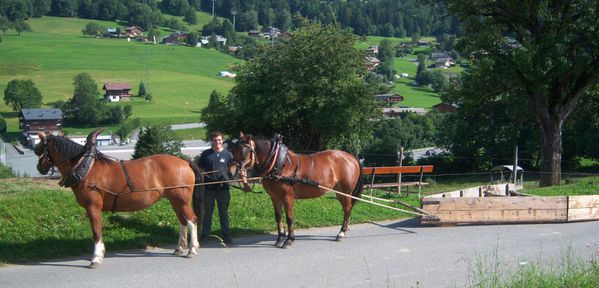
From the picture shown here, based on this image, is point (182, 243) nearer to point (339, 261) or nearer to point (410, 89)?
point (339, 261)

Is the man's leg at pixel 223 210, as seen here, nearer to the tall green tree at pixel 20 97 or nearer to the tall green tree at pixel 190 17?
the tall green tree at pixel 20 97

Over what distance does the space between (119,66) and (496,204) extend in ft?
396

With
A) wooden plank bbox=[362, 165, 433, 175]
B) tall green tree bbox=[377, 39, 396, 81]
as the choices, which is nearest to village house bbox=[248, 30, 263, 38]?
tall green tree bbox=[377, 39, 396, 81]

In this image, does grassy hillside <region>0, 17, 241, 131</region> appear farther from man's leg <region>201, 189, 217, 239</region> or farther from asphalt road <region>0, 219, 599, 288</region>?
man's leg <region>201, 189, 217, 239</region>

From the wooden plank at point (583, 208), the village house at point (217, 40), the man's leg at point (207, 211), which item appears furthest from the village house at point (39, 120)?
the village house at point (217, 40)

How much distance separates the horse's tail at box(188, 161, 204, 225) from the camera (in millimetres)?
9930

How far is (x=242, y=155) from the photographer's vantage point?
33.2 feet

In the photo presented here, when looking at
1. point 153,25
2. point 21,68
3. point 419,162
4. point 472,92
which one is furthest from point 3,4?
point 472,92

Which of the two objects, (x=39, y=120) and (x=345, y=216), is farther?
(x=39, y=120)

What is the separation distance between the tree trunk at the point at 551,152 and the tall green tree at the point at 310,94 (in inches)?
606

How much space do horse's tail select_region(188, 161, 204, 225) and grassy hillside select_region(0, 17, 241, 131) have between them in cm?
7997

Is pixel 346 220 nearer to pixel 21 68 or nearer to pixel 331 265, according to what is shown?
pixel 331 265

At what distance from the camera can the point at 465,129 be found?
5097cm

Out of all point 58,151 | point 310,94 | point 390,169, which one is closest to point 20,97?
point 310,94
